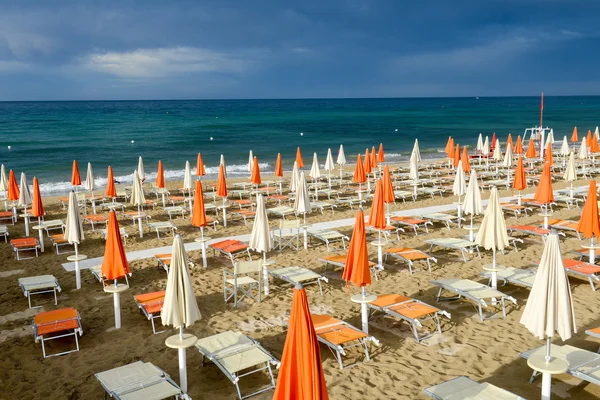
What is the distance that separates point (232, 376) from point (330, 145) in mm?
46263

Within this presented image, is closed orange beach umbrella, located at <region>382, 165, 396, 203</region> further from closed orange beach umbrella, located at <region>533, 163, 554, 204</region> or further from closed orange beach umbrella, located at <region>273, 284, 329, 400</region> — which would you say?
closed orange beach umbrella, located at <region>273, 284, 329, 400</region>

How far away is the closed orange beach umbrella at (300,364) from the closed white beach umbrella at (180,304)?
228 cm

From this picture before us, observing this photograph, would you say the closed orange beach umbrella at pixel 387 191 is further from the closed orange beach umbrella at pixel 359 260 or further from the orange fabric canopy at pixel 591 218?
the closed orange beach umbrella at pixel 359 260

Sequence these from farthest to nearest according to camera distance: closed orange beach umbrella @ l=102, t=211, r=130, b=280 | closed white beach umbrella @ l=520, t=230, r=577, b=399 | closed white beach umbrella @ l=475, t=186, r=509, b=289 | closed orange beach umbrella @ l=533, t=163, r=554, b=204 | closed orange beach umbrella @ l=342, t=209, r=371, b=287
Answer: closed orange beach umbrella @ l=533, t=163, r=554, b=204
closed white beach umbrella @ l=475, t=186, r=509, b=289
closed orange beach umbrella @ l=102, t=211, r=130, b=280
closed orange beach umbrella @ l=342, t=209, r=371, b=287
closed white beach umbrella @ l=520, t=230, r=577, b=399

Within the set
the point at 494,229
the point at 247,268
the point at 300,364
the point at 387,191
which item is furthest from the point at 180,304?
the point at 387,191

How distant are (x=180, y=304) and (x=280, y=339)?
2369mm

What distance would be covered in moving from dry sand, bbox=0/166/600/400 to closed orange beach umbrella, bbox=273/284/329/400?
7.62 feet

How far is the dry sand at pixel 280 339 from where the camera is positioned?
6.84m

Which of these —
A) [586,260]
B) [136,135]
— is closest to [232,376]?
[586,260]

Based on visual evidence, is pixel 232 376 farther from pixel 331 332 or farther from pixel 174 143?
pixel 174 143

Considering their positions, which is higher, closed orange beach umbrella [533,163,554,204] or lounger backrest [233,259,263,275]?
closed orange beach umbrella [533,163,554,204]

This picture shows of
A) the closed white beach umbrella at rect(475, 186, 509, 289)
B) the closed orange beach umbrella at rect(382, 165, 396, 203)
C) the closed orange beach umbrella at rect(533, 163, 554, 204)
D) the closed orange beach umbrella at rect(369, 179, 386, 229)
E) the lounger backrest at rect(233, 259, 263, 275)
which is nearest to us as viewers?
the closed white beach umbrella at rect(475, 186, 509, 289)

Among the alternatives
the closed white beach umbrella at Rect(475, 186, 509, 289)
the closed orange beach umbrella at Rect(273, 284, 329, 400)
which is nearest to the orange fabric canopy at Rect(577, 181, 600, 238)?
the closed white beach umbrella at Rect(475, 186, 509, 289)

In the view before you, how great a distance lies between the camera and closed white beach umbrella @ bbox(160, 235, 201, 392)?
6.35 metres
